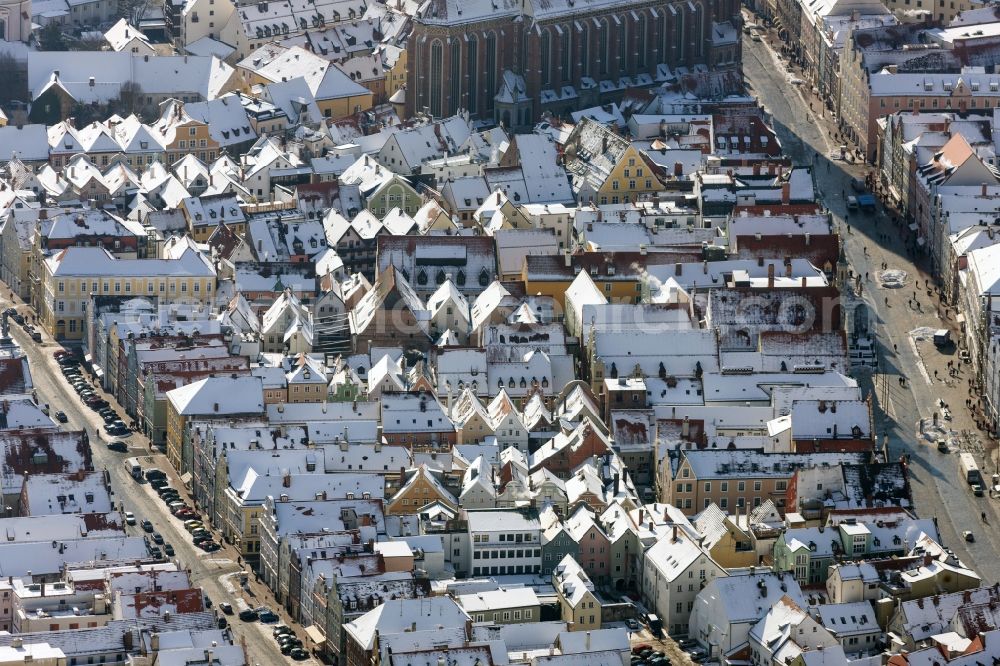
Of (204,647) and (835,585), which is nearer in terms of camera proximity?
(204,647)

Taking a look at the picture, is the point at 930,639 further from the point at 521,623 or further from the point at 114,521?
the point at 114,521

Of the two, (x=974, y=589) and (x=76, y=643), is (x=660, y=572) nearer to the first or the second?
(x=974, y=589)

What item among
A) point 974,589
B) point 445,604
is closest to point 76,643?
point 445,604

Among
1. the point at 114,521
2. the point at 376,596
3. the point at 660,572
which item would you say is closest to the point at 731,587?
the point at 660,572

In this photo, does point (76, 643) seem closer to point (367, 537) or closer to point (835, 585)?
point (367, 537)

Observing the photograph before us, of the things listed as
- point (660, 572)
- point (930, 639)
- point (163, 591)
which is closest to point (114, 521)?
point (163, 591)

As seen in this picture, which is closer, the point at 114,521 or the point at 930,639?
the point at 930,639

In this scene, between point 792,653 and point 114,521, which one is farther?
point 114,521
